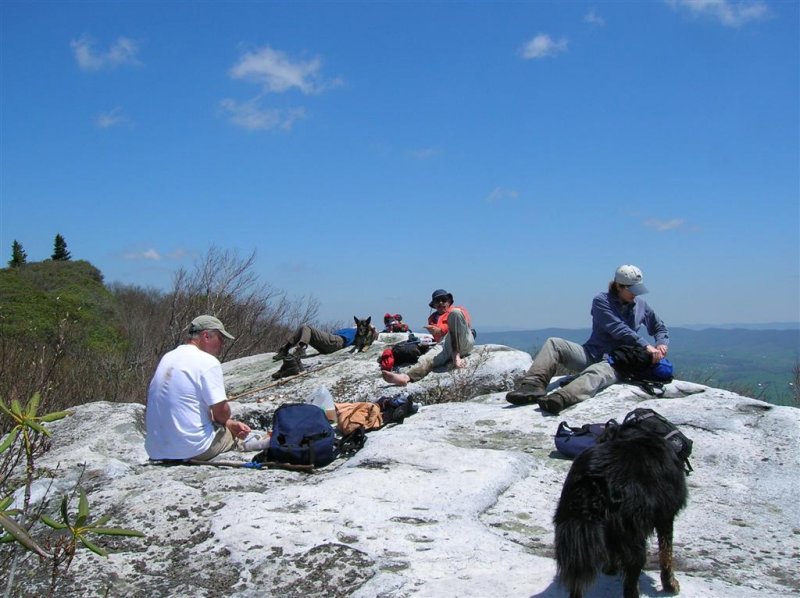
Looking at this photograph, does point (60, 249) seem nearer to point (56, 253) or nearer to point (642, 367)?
point (56, 253)

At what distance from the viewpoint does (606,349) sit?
7.98m

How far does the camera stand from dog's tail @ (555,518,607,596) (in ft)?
10.5

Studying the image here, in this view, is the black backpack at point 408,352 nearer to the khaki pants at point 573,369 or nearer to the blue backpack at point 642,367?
the khaki pants at point 573,369

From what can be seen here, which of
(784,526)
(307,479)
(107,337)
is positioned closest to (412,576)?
(307,479)

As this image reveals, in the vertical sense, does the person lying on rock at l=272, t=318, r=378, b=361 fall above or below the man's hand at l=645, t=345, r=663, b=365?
above

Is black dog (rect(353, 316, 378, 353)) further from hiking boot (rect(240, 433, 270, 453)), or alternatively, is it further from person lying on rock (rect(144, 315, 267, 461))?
person lying on rock (rect(144, 315, 267, 461))

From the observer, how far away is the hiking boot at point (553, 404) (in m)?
7.08

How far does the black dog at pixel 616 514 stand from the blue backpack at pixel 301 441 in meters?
3.12

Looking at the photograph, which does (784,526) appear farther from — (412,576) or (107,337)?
(107,337)

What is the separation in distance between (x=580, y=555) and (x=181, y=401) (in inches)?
154

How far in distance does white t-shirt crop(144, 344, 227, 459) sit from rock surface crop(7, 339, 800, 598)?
26 cm

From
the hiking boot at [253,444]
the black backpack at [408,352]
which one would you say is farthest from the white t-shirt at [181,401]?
the black backpack at [408,352]

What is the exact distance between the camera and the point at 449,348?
389 inches

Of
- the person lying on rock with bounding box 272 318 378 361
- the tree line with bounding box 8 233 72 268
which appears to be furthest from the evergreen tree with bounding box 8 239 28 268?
the person lying on rock with bounding box 272 318 378 361
